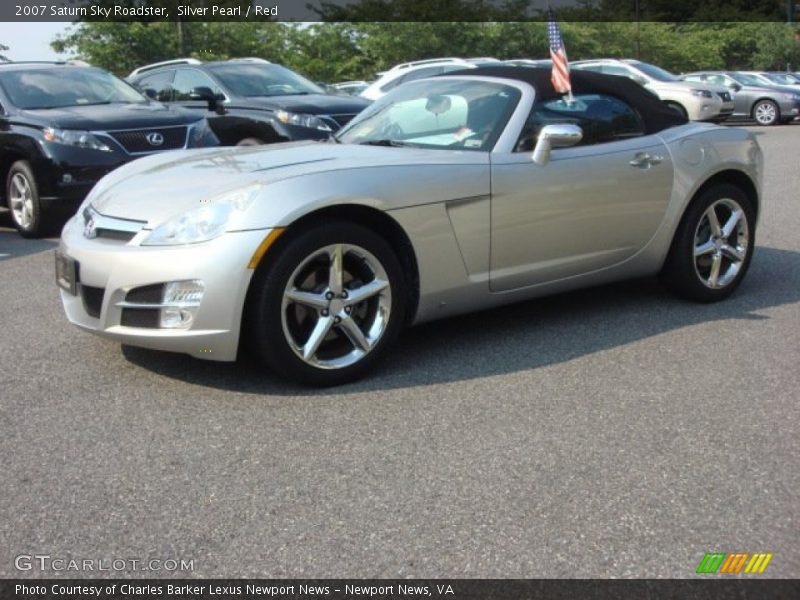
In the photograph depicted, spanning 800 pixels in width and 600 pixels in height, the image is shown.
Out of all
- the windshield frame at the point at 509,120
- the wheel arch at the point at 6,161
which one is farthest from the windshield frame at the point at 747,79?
the windshield frame at the point at 509,120

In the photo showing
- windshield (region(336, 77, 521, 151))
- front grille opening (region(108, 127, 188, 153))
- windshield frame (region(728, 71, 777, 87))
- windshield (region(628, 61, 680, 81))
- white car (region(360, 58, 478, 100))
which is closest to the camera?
windshield (region(336, 77, 521, 151))

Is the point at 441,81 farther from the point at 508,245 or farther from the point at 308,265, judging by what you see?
the point at 308,265

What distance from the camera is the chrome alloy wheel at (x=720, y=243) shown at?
220 inches

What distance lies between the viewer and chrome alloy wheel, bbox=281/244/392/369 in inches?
161

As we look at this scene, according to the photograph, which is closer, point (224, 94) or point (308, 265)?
point (308, 265)

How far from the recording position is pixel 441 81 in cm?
538

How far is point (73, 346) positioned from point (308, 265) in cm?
146

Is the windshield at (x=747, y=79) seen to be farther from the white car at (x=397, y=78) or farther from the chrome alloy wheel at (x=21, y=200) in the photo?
the chrome alloy wheel at (x=21, y=200)

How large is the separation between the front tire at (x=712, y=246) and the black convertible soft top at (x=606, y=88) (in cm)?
49

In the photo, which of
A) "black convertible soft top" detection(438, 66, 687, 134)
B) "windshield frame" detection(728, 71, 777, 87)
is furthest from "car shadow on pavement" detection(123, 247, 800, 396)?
"windshield frame" detection(728, 71, 777, 87)

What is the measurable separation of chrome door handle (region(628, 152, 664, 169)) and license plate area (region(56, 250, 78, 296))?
287cm

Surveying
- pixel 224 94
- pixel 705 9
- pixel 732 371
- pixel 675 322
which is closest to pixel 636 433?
pixel 732 371

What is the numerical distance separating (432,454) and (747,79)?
25376 mm

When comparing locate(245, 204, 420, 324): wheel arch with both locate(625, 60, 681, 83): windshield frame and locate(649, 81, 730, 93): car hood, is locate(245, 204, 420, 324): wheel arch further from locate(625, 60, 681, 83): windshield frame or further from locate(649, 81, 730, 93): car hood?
locate(625, 60, 681, 83): windshield frame
